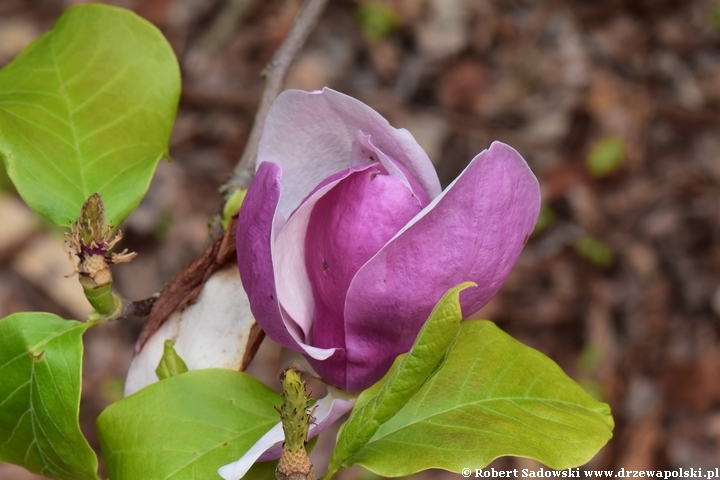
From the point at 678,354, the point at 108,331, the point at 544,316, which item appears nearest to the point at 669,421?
the point at 678,354

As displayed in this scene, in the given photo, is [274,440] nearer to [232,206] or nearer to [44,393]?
[44,393]

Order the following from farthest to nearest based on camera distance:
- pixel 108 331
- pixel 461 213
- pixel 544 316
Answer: pixel 544 316 → pixel 108 331 → pixel 461 213

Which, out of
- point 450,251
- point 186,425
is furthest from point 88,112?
point 450,251

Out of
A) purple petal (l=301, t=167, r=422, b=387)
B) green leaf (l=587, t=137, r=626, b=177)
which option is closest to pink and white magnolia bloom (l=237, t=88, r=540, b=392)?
purple petal (l=301, t=167, r=422, b=387)

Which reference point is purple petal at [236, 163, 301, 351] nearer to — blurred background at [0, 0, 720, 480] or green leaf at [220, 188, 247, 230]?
green leaf at [220, 188, 247, 230]

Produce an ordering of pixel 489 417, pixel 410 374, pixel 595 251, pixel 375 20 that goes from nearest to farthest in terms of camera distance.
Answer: pixel 410 374 < pixel 489 417 < pixel 595 251 < pixel 375 20

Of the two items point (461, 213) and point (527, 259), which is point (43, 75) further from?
point (527, 259)
